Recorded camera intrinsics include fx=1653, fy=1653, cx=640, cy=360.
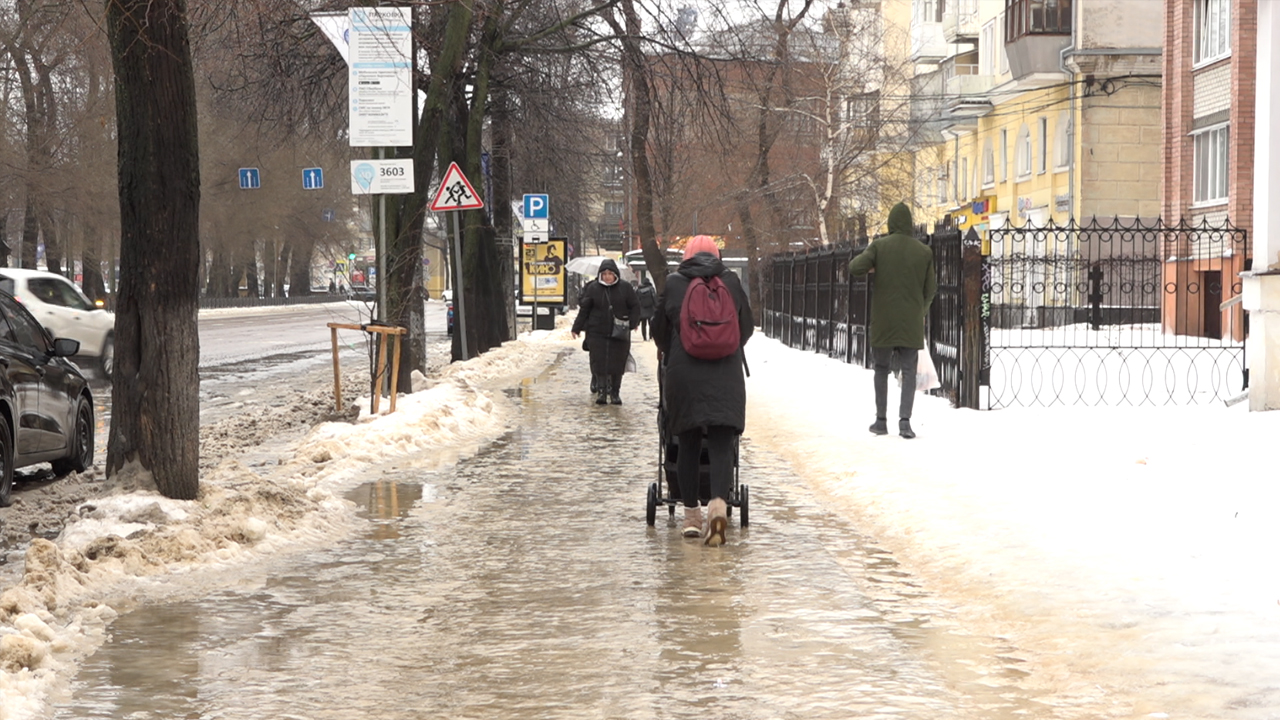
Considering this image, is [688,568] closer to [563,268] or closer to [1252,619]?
[1252,619]

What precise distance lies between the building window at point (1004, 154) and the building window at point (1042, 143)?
11.8 ft

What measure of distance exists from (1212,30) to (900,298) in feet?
69.0

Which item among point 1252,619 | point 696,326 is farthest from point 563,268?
point 1252,619

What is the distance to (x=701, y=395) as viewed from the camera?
8.86 metres

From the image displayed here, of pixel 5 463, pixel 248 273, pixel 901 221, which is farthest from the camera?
pixel 248 273

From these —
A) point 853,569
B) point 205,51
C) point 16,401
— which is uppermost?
point 205,51

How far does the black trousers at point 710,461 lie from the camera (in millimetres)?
8914

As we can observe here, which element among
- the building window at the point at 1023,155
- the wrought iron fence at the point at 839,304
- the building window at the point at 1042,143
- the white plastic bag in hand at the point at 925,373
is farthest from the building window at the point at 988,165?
the white plastic bag in hand at the point at 925,373

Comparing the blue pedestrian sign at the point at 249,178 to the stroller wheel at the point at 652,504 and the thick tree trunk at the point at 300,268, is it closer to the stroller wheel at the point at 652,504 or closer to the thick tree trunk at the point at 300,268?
the thick tree trunk at the point at 300,268

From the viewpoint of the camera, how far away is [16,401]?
1090cm

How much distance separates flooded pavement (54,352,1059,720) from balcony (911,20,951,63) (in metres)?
51.2

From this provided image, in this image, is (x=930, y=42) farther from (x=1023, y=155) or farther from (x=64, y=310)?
(x=64, y=310)

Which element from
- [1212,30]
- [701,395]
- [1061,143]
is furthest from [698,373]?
[1061,143]

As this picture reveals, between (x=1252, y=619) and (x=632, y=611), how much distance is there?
251 centimetres
